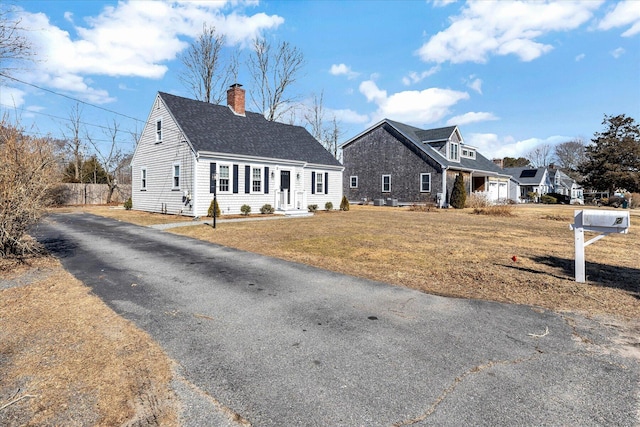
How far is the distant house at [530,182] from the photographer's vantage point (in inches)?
1898

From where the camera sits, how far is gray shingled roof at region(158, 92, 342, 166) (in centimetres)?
1920

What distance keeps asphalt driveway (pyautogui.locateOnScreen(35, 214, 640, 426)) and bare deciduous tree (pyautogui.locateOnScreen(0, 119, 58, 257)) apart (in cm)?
234

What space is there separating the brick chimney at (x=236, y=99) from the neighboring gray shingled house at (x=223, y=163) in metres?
0.03

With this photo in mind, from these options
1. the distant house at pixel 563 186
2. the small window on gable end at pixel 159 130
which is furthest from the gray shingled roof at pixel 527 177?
the small window on gable end at pixel 159 130

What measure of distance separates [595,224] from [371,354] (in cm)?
483

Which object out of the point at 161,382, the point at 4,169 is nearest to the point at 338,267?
the point at 161,382

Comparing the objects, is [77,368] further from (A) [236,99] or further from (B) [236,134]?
(A) [236,99]

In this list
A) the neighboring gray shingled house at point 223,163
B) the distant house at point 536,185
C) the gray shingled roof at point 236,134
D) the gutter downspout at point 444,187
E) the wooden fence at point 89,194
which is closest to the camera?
the neighboring gray shingled house at point 223,163

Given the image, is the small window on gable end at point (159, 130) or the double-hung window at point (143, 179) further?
the double-hung window at point (143, 179)

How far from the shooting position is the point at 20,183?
6.63 m

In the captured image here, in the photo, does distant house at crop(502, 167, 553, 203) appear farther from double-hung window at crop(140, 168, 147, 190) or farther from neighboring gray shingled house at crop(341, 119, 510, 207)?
double-hung window at crop(140, 168, 147, 190)

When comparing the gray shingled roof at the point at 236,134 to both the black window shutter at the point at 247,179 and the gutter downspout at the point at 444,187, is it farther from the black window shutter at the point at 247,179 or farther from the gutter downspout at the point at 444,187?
the gutter downspout at the point at 444,187

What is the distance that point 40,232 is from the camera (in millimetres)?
11812

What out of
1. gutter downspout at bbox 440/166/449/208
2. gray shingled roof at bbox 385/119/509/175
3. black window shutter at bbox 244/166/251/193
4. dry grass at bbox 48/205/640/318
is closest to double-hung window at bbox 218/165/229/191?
black window shutter at bbox 244/166/251/193
